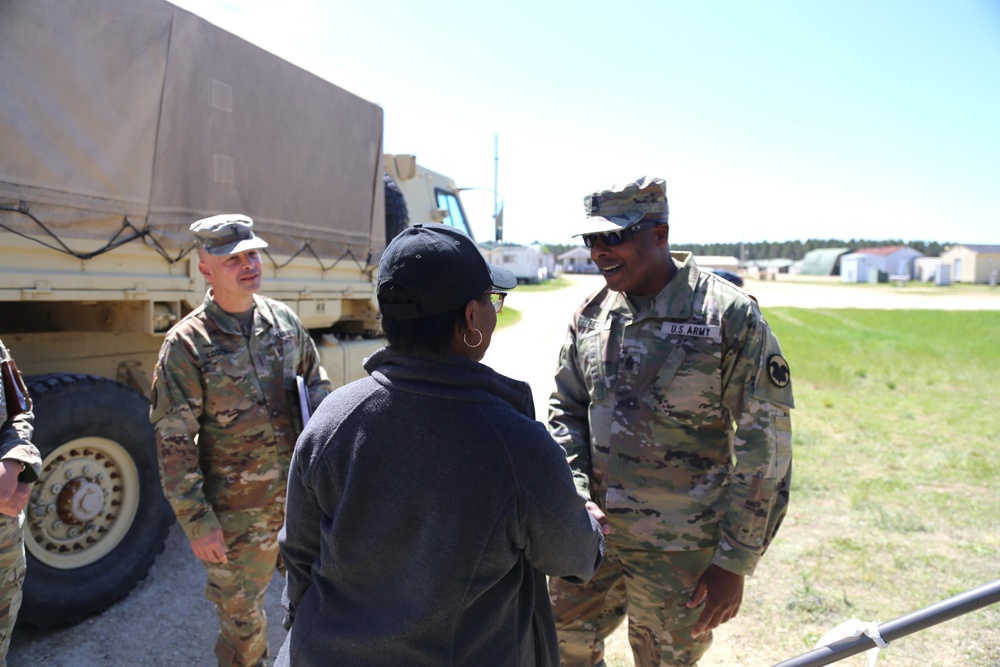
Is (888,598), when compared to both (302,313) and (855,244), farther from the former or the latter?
(855,244)

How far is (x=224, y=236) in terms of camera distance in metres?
2.77

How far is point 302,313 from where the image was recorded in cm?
512

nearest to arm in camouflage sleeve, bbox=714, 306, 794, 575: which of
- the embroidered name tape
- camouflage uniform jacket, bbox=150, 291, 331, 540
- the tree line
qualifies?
the embroidered name tape

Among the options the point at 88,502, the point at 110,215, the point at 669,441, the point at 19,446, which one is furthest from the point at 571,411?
the point at 110,215

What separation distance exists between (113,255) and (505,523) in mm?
3268

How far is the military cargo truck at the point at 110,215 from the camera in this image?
3.31 meters

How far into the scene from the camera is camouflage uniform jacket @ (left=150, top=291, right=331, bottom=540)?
8.21 ft

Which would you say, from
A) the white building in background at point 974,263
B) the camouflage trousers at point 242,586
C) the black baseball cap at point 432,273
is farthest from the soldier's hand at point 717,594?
the white building in background at point 974,263

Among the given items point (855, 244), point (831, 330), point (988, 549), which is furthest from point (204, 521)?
point (855, 244)

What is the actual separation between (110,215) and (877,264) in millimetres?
78054

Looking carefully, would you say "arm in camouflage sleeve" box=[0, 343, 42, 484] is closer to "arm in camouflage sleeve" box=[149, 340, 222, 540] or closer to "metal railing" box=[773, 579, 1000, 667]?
"arm in camouflage sleeve" box=[149, 340, 222, 540]

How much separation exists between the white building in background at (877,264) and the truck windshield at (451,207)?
6848 cm

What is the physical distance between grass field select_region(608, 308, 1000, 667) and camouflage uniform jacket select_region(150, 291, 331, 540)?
6.33ft

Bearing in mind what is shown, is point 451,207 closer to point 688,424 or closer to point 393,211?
point 393,211
